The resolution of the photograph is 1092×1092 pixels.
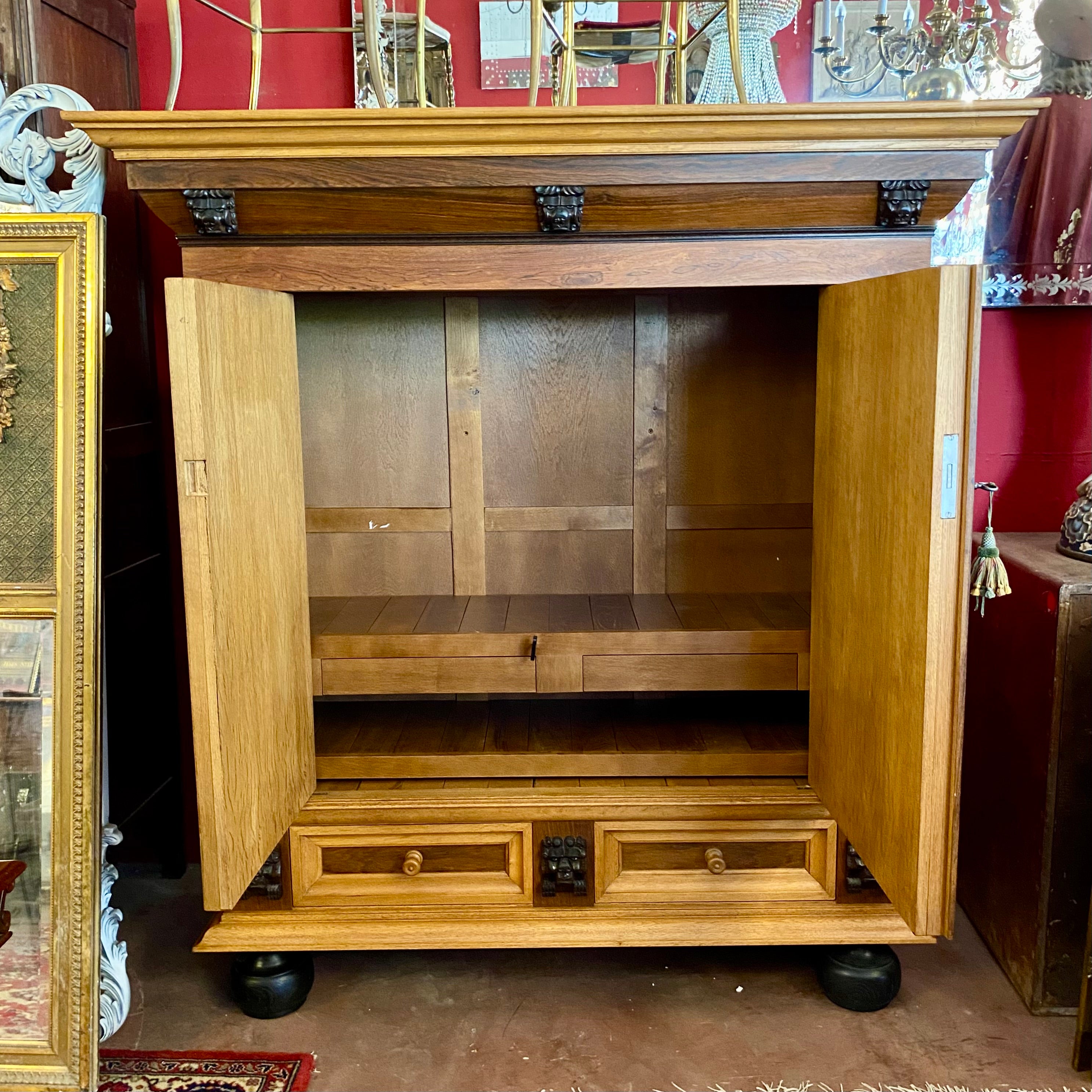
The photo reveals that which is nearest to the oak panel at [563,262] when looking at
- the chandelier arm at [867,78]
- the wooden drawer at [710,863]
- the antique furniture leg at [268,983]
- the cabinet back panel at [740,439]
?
the cabinet back panel at [740,439]

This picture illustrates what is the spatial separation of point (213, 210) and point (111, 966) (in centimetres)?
137

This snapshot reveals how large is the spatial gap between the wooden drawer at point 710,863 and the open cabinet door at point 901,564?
5.3 inches

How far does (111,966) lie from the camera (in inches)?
75.9

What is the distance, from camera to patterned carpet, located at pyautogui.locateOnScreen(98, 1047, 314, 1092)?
1938 millimetres

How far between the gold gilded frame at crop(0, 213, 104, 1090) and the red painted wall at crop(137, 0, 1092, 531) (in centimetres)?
78

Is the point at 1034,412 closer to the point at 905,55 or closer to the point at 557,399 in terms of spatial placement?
the point at 905,55

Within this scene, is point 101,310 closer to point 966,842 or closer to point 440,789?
point 440,789

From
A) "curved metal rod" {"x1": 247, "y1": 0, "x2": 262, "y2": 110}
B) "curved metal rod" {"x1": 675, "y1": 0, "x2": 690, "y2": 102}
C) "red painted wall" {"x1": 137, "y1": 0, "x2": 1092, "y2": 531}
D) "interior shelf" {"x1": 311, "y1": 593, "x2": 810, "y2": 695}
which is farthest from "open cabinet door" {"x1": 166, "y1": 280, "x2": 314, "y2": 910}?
"curved metal rod" {"x1": 675, "y1": 0, "x2": 690, "y2": 102}

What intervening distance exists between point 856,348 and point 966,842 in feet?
4.34

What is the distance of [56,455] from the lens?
1.81m

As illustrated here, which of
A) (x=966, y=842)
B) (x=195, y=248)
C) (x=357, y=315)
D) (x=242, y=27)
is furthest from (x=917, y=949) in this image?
(x=242, y=27)

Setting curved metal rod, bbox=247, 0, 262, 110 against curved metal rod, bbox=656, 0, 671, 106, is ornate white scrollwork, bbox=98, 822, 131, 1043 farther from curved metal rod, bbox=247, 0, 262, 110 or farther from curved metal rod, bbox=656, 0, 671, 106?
curved metal rod, bbox=656, 0, 671, 106

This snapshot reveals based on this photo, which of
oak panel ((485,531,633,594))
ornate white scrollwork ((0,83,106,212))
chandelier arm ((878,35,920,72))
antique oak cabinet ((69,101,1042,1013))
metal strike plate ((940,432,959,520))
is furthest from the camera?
oak panel ((485,531,633,594))

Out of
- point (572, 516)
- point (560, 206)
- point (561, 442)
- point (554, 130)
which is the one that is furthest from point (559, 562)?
point (554, 130)
